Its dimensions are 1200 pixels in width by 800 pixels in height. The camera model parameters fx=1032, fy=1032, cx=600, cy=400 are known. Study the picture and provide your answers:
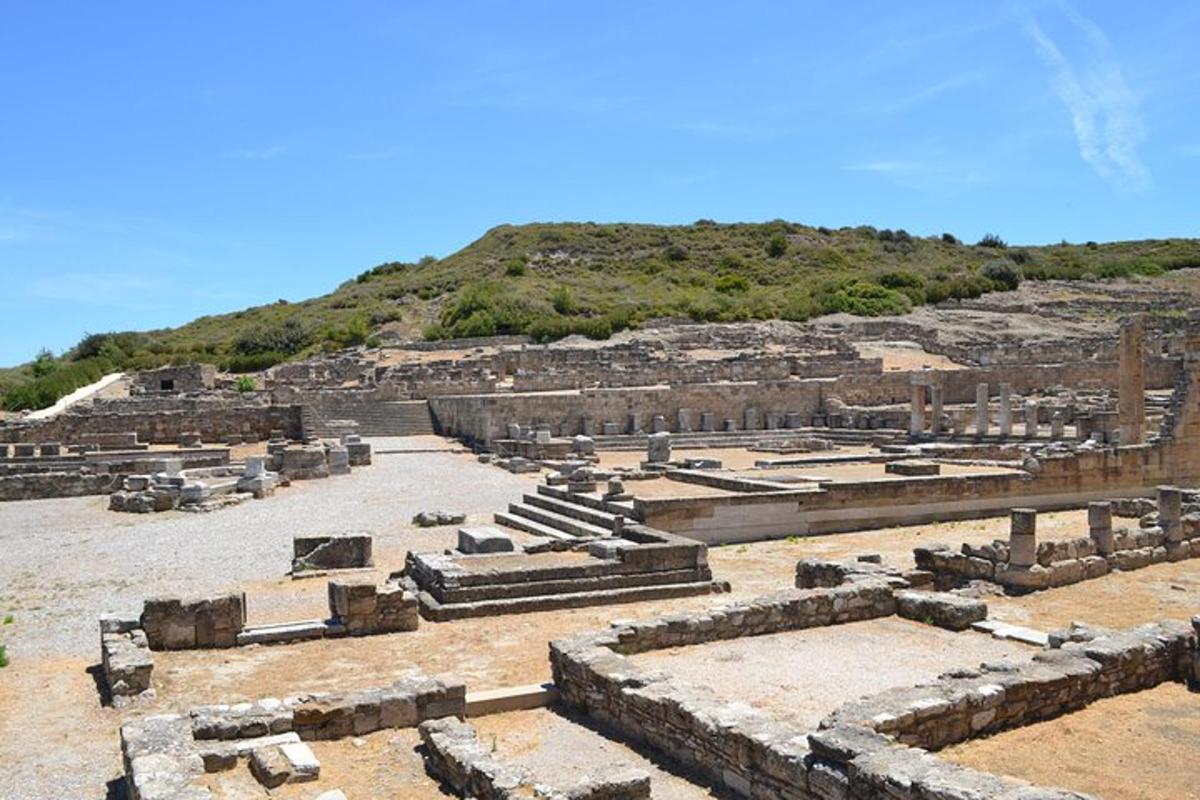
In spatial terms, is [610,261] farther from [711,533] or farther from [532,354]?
[711,533]

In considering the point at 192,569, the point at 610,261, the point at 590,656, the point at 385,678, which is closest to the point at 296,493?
the point at 192,569

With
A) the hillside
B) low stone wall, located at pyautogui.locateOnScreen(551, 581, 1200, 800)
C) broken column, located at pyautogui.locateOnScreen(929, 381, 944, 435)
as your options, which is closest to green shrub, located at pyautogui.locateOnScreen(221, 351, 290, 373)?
the hillside

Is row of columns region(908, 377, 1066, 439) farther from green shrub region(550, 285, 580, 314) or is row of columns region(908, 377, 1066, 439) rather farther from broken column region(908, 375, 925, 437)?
green shrub region(550, 285, 580, 314)

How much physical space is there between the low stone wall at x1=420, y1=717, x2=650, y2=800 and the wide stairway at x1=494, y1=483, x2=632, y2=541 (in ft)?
28.2

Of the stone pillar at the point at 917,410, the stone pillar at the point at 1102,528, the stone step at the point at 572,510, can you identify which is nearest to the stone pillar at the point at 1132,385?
the stone pillar at the point at 917,410

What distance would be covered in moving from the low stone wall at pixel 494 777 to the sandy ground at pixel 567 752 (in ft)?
0.74

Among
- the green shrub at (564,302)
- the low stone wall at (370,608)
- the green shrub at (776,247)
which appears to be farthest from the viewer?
the green shrub at (776,247)

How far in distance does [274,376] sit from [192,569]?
1623 inches

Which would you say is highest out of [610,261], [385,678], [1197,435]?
[610,261]

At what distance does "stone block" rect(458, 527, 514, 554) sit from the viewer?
15097 mm

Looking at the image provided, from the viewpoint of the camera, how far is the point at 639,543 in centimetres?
1495

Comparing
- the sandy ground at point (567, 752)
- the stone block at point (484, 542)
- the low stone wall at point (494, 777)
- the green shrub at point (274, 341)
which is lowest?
the sandy ground at point (567, 752)

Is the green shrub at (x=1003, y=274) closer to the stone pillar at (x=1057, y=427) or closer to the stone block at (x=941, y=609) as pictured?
the stone pillar at (x=1057, y=427)

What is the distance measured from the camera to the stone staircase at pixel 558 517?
17.2 meters
